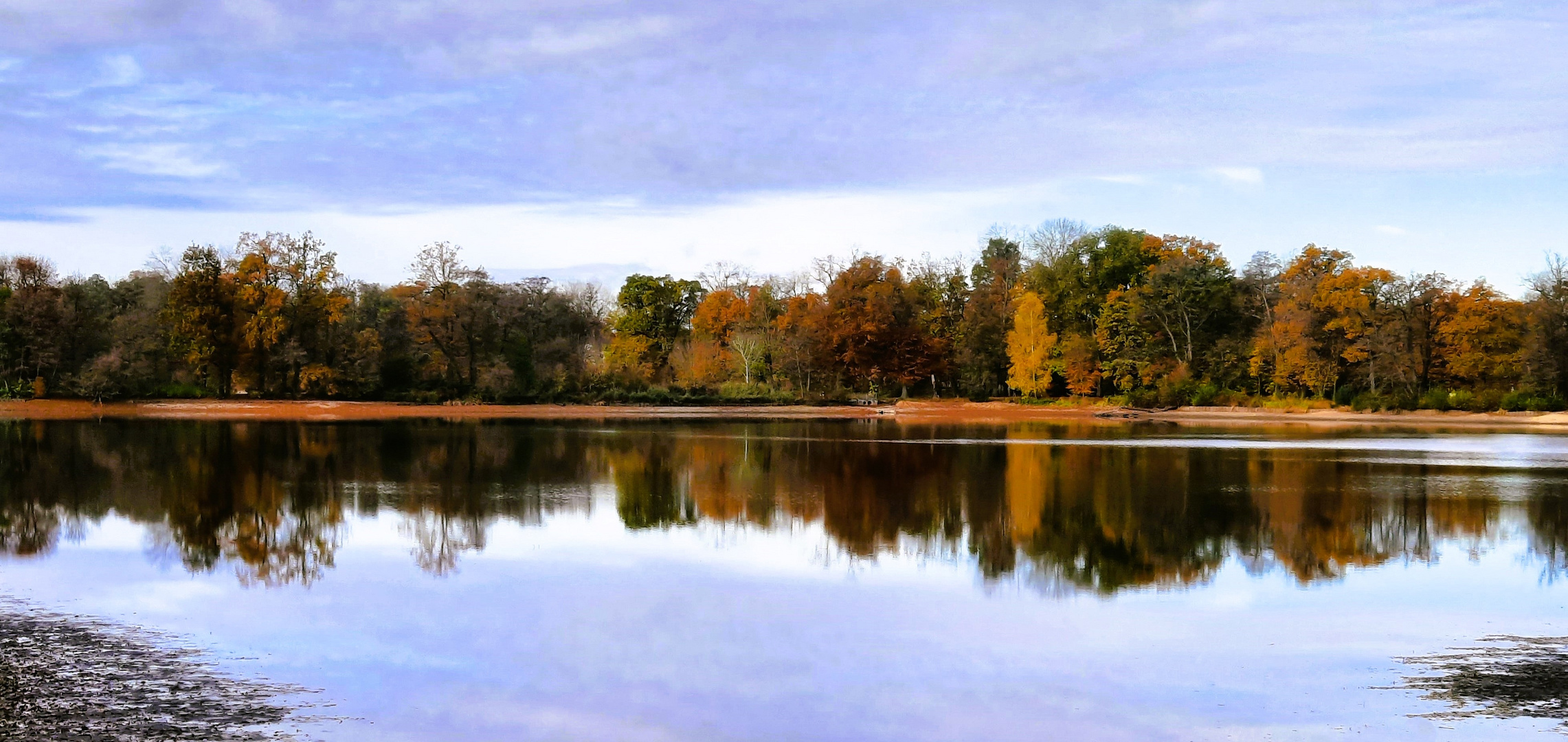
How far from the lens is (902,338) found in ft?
220

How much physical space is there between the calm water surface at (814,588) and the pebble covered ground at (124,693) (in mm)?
369

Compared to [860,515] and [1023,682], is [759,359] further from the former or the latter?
[1023,682]

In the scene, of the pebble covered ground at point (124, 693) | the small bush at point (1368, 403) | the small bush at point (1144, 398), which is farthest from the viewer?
the small bush at point (1144, 398)

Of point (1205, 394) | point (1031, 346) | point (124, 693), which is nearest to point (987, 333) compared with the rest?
point (1031, 346)

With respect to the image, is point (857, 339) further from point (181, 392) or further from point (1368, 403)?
point (181, 392)

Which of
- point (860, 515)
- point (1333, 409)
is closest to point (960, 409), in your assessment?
point (1333, 409)

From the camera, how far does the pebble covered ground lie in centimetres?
695

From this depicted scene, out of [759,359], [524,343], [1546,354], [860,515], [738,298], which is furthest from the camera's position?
[738,298]

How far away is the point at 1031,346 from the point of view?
216 feet

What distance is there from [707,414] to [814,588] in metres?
46.5

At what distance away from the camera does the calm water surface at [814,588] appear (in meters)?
8.05

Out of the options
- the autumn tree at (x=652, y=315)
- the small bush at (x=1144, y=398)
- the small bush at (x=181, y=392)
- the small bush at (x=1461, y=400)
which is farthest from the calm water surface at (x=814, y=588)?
the autumn tree at (x=652, y=315)

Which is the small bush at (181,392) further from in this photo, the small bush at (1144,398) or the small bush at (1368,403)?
the small bush at (1368,403)

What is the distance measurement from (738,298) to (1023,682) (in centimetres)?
7042
